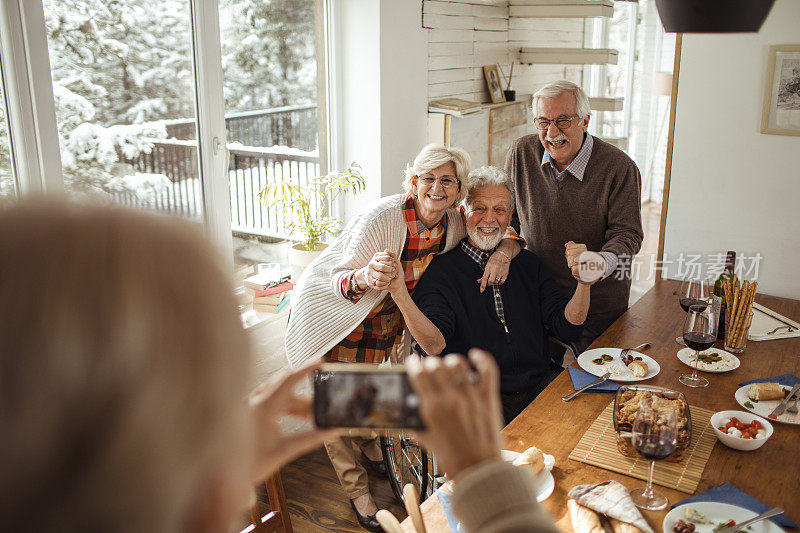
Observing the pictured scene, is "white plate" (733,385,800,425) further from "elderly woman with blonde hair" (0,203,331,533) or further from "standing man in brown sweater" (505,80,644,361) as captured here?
"elderly woman with blonde hair" (0,203,331,533)

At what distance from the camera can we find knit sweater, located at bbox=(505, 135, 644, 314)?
2631 millimetres

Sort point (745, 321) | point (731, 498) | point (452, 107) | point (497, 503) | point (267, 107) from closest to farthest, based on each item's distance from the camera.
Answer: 1. point (497, 503)
2. point (731, 498)
3. point (745, 321)
4. point (267, 107)
5. point (452, 107)

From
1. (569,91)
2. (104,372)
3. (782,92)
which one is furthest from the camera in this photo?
(782,92)

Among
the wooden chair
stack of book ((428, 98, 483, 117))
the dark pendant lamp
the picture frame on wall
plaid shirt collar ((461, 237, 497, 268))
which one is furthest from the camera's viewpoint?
stack of book ((428, 98, 483, 117))

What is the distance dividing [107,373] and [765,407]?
1.82m

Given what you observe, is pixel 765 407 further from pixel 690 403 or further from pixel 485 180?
pixel 485 180

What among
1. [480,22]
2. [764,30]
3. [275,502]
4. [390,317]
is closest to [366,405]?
[275,502]

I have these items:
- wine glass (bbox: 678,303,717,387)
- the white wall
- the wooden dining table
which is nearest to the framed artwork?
the white wall

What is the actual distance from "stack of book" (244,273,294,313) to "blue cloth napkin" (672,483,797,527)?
2.02m

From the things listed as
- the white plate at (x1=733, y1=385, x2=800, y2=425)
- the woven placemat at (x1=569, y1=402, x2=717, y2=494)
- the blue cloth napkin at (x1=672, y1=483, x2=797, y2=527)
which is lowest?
the woven placemat at (x1=569, y1=402, x2=717, y2=494)

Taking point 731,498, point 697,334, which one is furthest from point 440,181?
point 731,498

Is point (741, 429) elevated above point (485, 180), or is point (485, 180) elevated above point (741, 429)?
point (485, 180)

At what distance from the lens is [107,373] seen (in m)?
0.48

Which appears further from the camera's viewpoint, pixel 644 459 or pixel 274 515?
pixel 274 515
